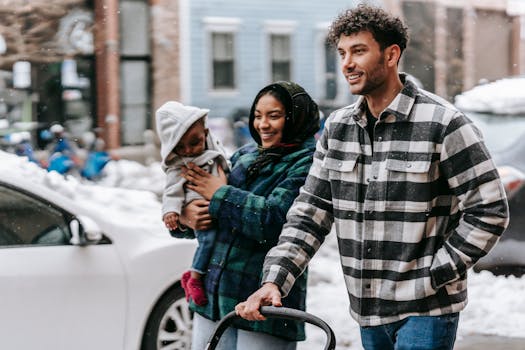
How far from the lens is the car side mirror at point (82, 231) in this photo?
16.9 ft

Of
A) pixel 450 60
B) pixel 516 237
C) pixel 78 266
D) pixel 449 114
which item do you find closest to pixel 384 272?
pixel 449 114

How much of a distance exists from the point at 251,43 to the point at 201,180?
358 inches

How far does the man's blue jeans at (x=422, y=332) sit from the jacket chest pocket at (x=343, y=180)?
402mm

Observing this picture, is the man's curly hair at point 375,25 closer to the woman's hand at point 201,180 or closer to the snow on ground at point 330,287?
the woman's hand at point 201,180

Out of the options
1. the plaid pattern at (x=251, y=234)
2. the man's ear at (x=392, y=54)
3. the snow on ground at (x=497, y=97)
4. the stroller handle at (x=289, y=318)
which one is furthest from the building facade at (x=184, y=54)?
the stroller handle at (x=289, y=318)

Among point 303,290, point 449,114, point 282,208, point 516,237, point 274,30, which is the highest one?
point 274,30

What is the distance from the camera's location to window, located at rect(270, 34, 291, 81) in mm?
12352

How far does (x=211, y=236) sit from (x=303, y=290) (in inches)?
16.0

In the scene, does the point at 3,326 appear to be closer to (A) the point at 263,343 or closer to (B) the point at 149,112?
(A) the point at 263,343

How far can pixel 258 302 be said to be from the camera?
2943 millimetres

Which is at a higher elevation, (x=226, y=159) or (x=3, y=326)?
(x=226, y=159)

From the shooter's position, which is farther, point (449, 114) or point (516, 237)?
point (516, 237)

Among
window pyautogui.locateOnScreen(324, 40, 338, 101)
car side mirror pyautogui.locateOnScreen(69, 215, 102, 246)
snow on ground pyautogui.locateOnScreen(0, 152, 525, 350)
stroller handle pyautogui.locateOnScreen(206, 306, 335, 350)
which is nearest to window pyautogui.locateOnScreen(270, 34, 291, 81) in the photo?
window pyautogui.locateOnScreen(324, 40, 338, 101)

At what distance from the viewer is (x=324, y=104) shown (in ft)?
38.5
